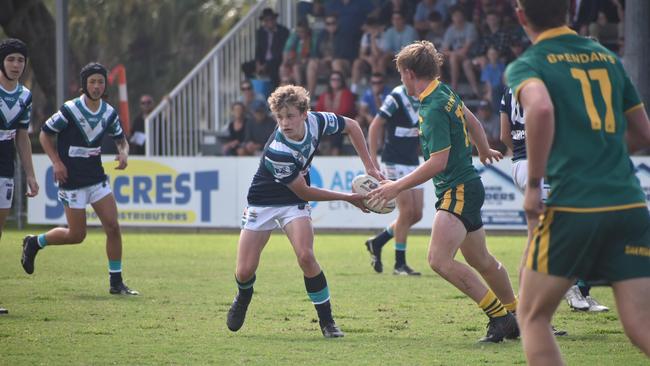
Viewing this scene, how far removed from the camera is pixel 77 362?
22.3 feet

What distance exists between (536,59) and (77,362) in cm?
369

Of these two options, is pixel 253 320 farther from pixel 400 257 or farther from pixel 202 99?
pixel 202 99

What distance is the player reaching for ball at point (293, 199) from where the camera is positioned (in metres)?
7.66

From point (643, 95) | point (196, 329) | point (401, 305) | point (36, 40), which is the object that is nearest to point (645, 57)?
point (643, 95)

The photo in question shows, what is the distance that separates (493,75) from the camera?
20109 mm

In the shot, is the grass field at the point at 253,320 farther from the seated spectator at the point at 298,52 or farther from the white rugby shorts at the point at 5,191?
the seated spectator at the point at 298,52

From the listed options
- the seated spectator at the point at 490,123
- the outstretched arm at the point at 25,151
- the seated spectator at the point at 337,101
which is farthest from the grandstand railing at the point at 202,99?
the outstretched arm at the point at 25,151

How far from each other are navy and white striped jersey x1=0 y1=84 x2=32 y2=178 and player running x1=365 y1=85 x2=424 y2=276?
406 cm

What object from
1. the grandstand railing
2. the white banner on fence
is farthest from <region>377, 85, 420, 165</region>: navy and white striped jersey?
the grandstand railing

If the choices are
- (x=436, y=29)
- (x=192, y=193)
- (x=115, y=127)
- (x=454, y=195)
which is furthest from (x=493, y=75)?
(x=454, y=195)

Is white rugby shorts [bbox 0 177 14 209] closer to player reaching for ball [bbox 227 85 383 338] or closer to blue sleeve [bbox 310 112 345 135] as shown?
player reaching for ball [bbox 227 85 383 338]

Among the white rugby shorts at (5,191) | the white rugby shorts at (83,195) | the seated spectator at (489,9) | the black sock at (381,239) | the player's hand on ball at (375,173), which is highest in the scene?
the seated spectator at (489,9)

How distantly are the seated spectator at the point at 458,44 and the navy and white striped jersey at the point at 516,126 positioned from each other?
12045 millimetres

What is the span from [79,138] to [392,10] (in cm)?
1268
